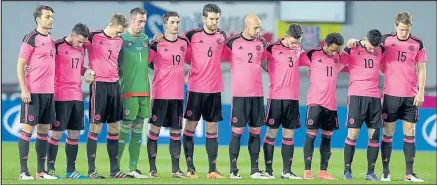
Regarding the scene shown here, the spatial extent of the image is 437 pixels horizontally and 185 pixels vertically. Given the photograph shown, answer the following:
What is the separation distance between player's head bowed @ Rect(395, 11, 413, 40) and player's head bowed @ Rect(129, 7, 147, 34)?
138 inches

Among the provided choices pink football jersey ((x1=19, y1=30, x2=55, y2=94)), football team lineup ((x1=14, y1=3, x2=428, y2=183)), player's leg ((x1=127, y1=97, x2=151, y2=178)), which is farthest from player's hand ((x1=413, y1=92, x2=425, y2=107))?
pink football jersey ((x1=19, y1=30, x2=55, y2=94))

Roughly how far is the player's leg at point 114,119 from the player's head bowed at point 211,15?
4.95 feet

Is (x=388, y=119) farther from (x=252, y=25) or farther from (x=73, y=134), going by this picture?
(x=73, y=134)

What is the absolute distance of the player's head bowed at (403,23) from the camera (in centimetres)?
1641

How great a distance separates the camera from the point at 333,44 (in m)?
16.5

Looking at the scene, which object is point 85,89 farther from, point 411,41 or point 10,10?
point 411,41

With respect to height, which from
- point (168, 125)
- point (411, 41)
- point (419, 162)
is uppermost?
point (411, 41)

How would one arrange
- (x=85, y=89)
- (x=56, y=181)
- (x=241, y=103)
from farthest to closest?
(x=85, y=89)
(x=241, y=103)
(x=56, y=181)

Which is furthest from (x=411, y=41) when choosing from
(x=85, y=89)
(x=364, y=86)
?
(x=85, y=89)

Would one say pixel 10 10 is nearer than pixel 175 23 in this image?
No

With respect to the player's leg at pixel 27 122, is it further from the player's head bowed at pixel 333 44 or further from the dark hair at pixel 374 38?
the dark hair at pixel 374 38

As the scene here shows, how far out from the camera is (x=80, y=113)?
16.0 metres

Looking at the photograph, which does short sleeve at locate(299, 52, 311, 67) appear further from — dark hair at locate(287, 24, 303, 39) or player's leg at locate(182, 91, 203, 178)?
player's leg at locate(182, 91, 203, 178)

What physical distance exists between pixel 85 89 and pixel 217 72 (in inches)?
839
